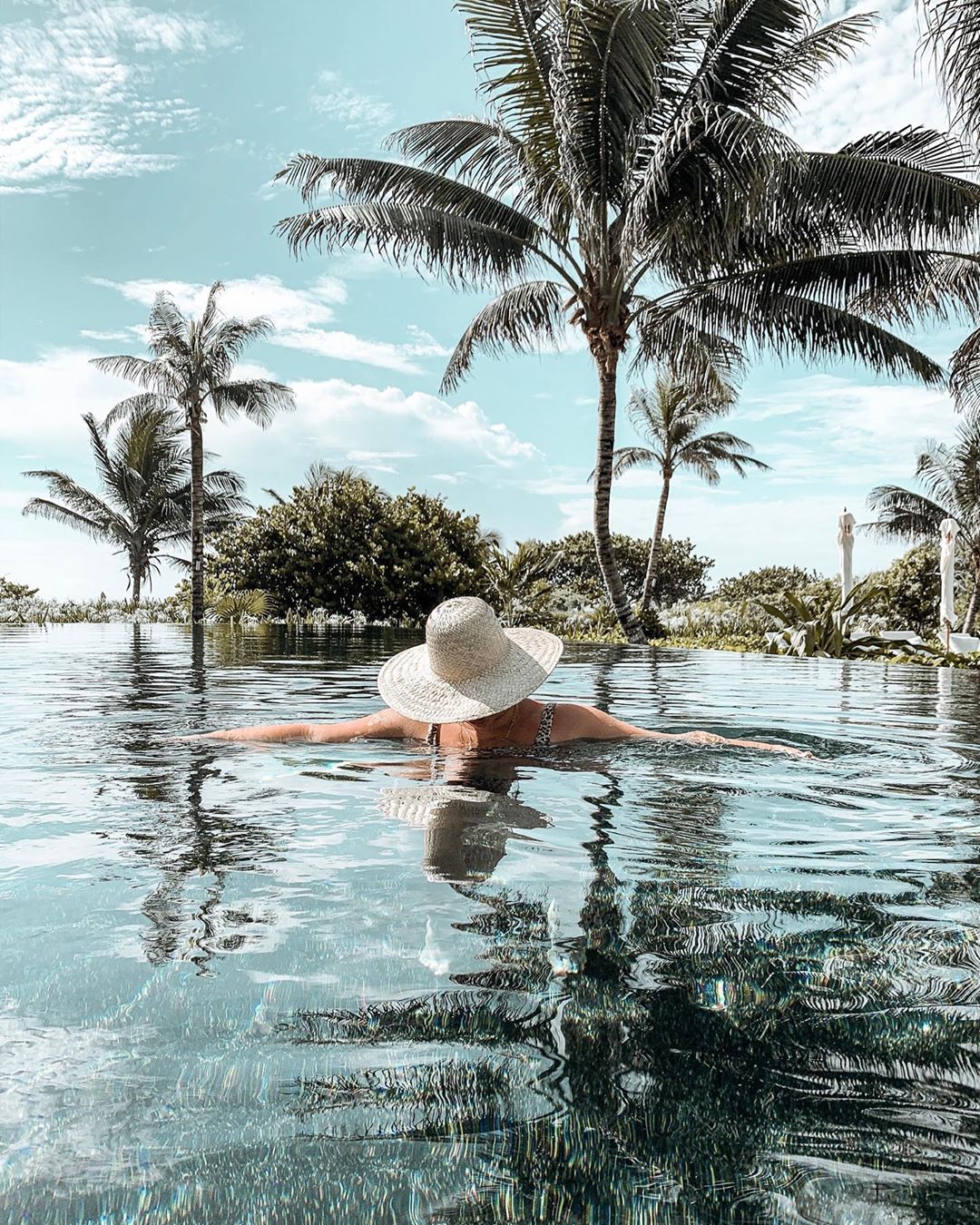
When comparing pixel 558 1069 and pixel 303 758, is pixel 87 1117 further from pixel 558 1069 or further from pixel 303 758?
pixel 303 758

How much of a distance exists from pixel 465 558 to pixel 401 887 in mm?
27877

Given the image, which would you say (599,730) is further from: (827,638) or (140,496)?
(140,496)

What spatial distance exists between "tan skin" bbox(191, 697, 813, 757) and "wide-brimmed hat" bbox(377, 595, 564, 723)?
15cm

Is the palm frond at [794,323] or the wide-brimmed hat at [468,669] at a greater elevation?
the palm frond at [794,323]

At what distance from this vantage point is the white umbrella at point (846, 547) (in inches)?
615

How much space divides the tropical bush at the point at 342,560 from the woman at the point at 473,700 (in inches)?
894

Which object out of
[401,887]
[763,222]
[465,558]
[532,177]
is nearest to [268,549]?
[465,558]

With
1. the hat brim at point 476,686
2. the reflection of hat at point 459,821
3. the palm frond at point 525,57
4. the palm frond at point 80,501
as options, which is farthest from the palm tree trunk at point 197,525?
the reflection of hat at point 459,821

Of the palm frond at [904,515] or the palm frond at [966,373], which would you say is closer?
the palm frond at [966,373]

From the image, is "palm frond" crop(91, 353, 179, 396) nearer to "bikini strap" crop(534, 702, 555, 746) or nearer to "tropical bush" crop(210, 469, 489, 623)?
"tropical bush" crop(210, 469, 489, 623)

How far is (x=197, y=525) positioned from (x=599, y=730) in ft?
73.4

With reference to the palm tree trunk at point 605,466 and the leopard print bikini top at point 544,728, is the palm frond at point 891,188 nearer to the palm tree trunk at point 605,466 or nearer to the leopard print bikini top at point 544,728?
the palm tree trunk at point 605,466

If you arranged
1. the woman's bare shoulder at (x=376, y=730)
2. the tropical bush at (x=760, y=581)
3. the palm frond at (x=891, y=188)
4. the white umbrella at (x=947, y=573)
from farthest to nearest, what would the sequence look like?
the tropical bush at (x=760, y=581) < the white umbrella at (x=947, y=573) < the palm frond at (x=891, y=188) < the woman's bare shoulder at (x=376, y=730)

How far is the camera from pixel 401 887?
2428mm
